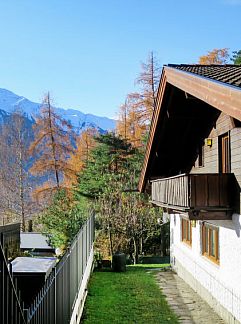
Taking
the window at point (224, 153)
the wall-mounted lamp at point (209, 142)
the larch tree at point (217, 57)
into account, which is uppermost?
the larch tree at point (217, 57)

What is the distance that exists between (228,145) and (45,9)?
A: 8748 mm

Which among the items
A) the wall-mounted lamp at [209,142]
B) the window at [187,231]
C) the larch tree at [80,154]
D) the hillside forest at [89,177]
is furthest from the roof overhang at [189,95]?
the larch tree at [80,154]

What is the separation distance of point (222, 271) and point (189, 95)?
13.7 ft

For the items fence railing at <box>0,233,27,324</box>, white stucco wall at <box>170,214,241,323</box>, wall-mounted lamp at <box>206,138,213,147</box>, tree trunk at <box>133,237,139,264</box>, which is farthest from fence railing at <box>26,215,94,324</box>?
tree trunk at <box>133,237,139,264</box>

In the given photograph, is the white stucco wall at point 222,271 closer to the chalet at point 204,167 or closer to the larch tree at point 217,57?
the chalet at point 204,167

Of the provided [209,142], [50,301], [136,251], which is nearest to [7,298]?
[50,301]

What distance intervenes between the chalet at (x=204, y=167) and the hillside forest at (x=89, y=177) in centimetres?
608

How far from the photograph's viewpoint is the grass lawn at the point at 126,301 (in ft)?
35.2

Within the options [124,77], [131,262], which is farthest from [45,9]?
[124,77]

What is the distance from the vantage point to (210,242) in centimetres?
1244

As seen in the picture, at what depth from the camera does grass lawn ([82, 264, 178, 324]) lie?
10.7 metres

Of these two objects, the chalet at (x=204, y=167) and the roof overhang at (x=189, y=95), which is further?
the chalet at (x=204, y=167)

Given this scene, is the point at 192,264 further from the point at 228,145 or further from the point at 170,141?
the point at 228,145

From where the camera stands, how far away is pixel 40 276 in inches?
332
